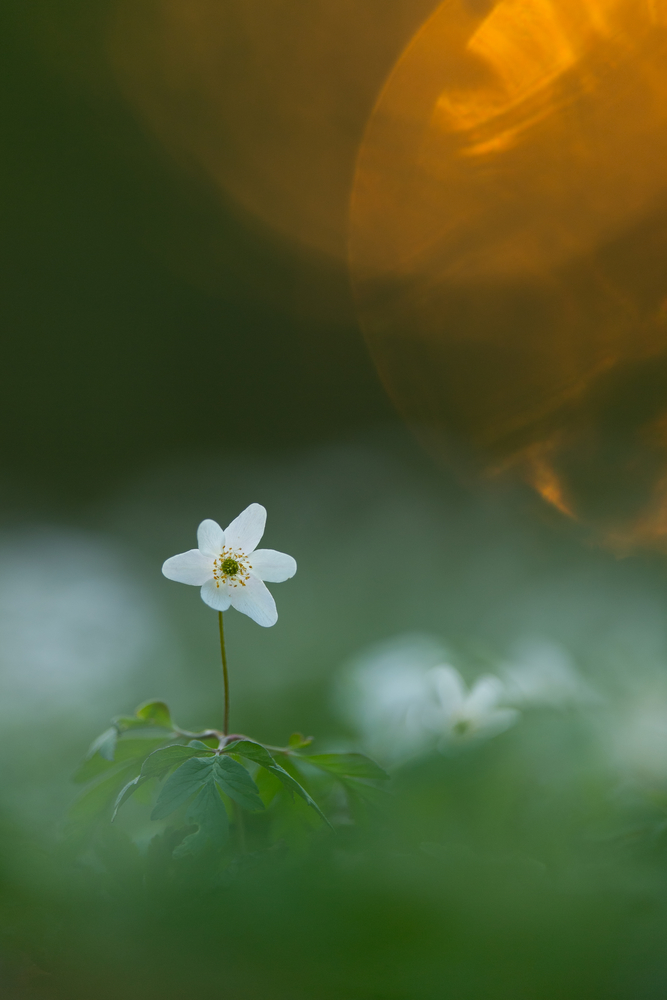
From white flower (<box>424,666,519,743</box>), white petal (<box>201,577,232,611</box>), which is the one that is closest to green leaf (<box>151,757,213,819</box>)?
white petal (<box>201,577,232,611</box>)

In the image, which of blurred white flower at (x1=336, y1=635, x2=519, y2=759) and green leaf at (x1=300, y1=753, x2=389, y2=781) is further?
blurred white flower at (x1=336, y1=635, x2=519, y2=759)

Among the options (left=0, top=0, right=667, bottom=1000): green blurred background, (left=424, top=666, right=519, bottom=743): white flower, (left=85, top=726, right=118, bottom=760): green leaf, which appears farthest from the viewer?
(left=424, top=666, right=519, bottom=743): white flower

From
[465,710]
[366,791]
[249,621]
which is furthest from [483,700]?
[249,621]

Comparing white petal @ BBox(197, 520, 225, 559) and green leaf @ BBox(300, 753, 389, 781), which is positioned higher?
white petal @ BBox(197, 520, 225, 559)

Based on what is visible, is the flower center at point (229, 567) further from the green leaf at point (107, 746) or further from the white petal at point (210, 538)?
the green leaf at point (107, 746)

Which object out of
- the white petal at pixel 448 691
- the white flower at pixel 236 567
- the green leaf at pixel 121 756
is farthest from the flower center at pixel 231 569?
the white petal at pixel 448 691

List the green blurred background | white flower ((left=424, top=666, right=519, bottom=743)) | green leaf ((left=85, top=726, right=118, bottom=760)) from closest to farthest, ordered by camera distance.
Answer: the green blurred background, green leaf ((left=85, top=726, right=118, bottom=760)), white flower ((left=424, top=666, right=519, bottom=743))

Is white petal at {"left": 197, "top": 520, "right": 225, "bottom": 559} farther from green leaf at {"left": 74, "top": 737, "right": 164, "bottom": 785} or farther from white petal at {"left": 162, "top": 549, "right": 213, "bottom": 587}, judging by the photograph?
green leaf at {"left": 74, "top": 737, "right": 164, "bottom": 785}

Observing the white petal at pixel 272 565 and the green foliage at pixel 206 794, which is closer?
the green foliage at pixel 206 794

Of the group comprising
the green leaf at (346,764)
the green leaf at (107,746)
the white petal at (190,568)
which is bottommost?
the green leaf at (346,764)
